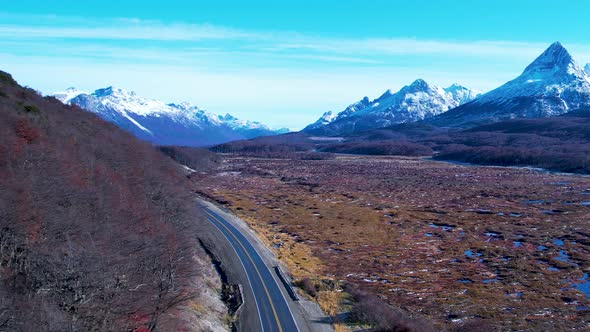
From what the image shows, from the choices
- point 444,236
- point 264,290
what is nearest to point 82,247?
point 264,290

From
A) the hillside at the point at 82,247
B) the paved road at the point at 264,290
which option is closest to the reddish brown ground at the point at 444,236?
the paved road at the point at 264,290

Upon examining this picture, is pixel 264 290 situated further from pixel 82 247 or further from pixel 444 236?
pixel 444 236

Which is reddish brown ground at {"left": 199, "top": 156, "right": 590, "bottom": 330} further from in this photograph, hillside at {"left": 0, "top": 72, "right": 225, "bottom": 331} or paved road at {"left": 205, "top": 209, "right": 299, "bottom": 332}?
hillside at {"left": 0, "top": 72, "right": 225, "bottom": 331}

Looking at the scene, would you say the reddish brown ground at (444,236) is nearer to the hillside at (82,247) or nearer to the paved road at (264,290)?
the paved road at (264,290)

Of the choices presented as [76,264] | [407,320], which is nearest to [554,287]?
[407,320]

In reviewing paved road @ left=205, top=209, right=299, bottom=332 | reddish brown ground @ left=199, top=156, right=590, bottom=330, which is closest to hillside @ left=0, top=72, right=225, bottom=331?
paved road @ left=205, top=209, right=299, bottom=332

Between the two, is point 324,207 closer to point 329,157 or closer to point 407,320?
point 407,320
